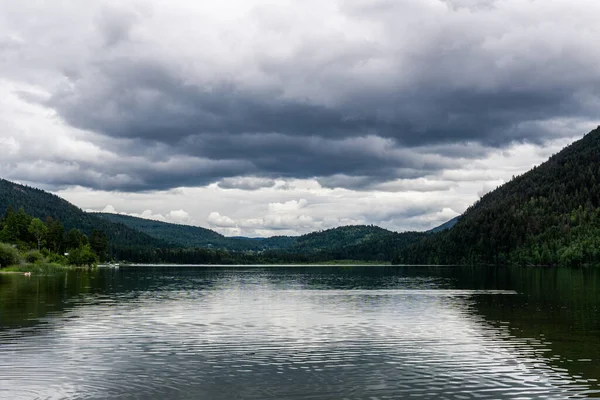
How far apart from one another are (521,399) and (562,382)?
5.92 metres

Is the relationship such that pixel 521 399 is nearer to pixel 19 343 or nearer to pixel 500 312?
pixel 19 343

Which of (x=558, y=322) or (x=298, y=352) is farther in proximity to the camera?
(x=558, y=322)

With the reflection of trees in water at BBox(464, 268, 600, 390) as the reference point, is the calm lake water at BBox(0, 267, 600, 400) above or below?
below

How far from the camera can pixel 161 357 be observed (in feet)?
154

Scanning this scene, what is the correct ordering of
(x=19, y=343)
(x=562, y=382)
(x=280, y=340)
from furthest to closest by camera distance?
(x=280, y=340) < (x=19, y=343) < (x=562, y=382)

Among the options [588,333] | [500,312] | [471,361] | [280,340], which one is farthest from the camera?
[500,312]

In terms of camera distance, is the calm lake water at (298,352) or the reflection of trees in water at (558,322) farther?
the reflection of trees in water at (558,322)

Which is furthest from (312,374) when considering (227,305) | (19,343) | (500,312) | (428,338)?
(227,305)

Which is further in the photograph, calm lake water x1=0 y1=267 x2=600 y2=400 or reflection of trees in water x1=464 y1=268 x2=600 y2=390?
reflection of trees in water x1=464 y1=268 x2=600 y2=390

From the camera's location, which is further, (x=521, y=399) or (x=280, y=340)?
(x=280, y=340)

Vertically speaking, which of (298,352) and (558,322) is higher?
(558,322)

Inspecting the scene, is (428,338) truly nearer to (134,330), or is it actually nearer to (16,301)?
(134,330)

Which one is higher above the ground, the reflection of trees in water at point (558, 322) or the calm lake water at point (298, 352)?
the reflection of trees in water at point (558, 322)

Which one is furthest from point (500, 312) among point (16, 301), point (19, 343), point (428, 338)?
point (16, 301)
